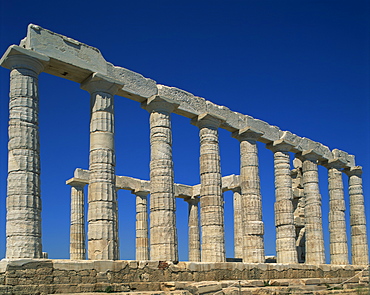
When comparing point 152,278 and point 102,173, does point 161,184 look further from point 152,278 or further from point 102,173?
point 152,278

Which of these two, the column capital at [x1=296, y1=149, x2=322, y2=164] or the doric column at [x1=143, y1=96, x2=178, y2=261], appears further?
the column capital at [x1=296, y1=149, x2=322, y2=164]

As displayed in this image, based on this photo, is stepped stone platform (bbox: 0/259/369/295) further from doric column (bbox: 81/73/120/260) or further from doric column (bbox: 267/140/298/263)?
doric column (bbox: 267/140/298/263)

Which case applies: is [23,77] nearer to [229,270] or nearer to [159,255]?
[159,255]

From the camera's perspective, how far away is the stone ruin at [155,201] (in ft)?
54.9

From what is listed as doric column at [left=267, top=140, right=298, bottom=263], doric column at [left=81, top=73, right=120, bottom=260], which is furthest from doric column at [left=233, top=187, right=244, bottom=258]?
doric column at [left=81, top=73, right=120, bottom=260]

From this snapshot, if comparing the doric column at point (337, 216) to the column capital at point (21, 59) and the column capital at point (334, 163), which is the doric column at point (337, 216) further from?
the column capital at point (21, 59)

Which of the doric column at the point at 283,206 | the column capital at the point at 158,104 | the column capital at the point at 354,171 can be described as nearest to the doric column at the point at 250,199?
the doric column at the point at 283,206

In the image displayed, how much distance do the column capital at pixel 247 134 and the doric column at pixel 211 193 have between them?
1.65m

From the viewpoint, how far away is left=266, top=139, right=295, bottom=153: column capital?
27636mm

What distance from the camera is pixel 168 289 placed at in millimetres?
18672

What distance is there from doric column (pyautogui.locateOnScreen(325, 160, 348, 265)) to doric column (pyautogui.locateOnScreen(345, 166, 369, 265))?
1912 mm

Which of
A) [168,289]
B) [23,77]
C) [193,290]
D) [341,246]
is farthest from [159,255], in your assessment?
[341,246]

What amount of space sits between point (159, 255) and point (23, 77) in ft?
28.5

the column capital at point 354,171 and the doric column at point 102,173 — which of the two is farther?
the column capital at point 354,171
